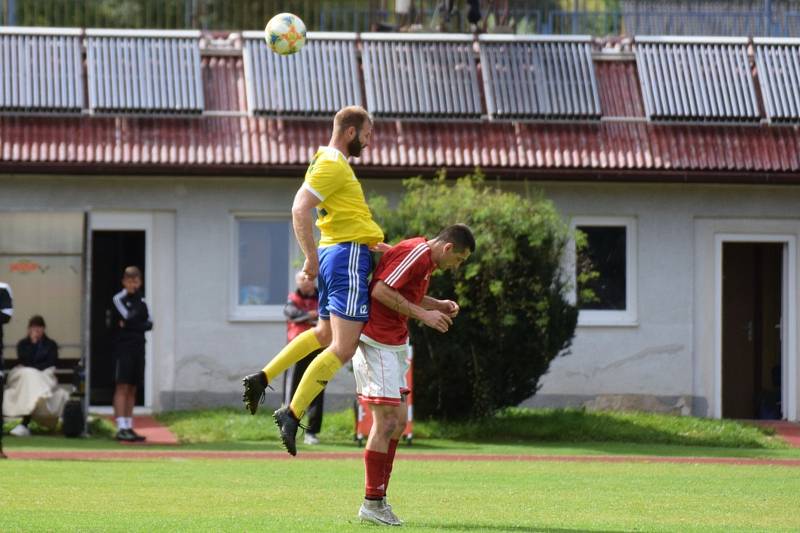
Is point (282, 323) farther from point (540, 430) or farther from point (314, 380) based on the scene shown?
point (314, 380)

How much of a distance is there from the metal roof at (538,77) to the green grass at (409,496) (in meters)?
9.03

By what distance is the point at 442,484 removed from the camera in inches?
520

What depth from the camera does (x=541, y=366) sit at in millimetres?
19828

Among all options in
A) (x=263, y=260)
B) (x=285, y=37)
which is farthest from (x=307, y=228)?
(x=263, y=260)

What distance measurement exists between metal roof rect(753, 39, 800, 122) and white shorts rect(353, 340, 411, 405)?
1564 cm

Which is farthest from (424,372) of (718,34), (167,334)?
(718,34)

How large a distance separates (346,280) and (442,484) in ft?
12.6

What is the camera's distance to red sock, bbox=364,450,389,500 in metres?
9.64

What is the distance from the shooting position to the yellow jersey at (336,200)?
10058 mm

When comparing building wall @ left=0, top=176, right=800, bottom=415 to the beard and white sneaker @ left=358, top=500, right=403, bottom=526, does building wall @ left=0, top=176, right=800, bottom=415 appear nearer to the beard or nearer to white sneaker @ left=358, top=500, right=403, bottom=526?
the beard

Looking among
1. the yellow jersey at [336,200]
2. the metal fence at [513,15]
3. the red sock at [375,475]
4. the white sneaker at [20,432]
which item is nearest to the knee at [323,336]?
the yellow jersey at [336,200]

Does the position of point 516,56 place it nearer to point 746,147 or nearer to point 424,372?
point 746,147

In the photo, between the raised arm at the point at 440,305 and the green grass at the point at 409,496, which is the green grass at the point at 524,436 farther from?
the raised arm at the point at 440,305

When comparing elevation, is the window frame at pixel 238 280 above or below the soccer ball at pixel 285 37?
below
